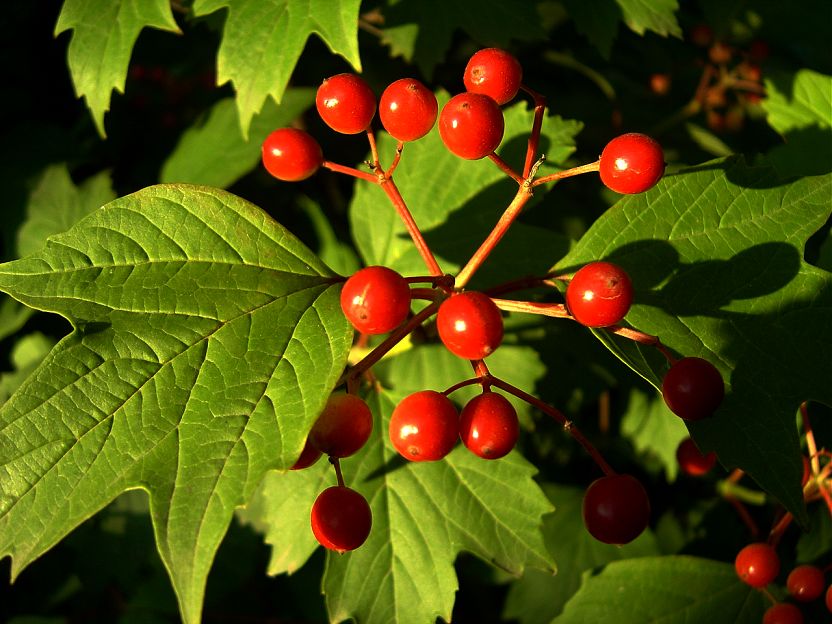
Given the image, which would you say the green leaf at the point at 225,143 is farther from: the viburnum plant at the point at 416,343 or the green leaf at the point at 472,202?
the green leaf at the point at 472,202

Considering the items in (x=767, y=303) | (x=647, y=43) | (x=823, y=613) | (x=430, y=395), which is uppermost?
(x=430, y=395)

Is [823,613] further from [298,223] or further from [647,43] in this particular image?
[647,43]

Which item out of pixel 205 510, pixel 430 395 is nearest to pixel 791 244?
pixel 430 395

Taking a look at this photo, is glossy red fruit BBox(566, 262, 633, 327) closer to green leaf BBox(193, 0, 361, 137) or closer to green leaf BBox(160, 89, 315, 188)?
green leaf BBox(193, 0, 361, 137)

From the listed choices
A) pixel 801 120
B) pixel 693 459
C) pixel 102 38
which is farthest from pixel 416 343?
pixel 801 120

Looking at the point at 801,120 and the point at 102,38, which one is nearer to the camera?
the point at 102,38

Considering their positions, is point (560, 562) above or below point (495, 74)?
below

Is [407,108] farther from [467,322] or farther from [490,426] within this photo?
[490,426]
